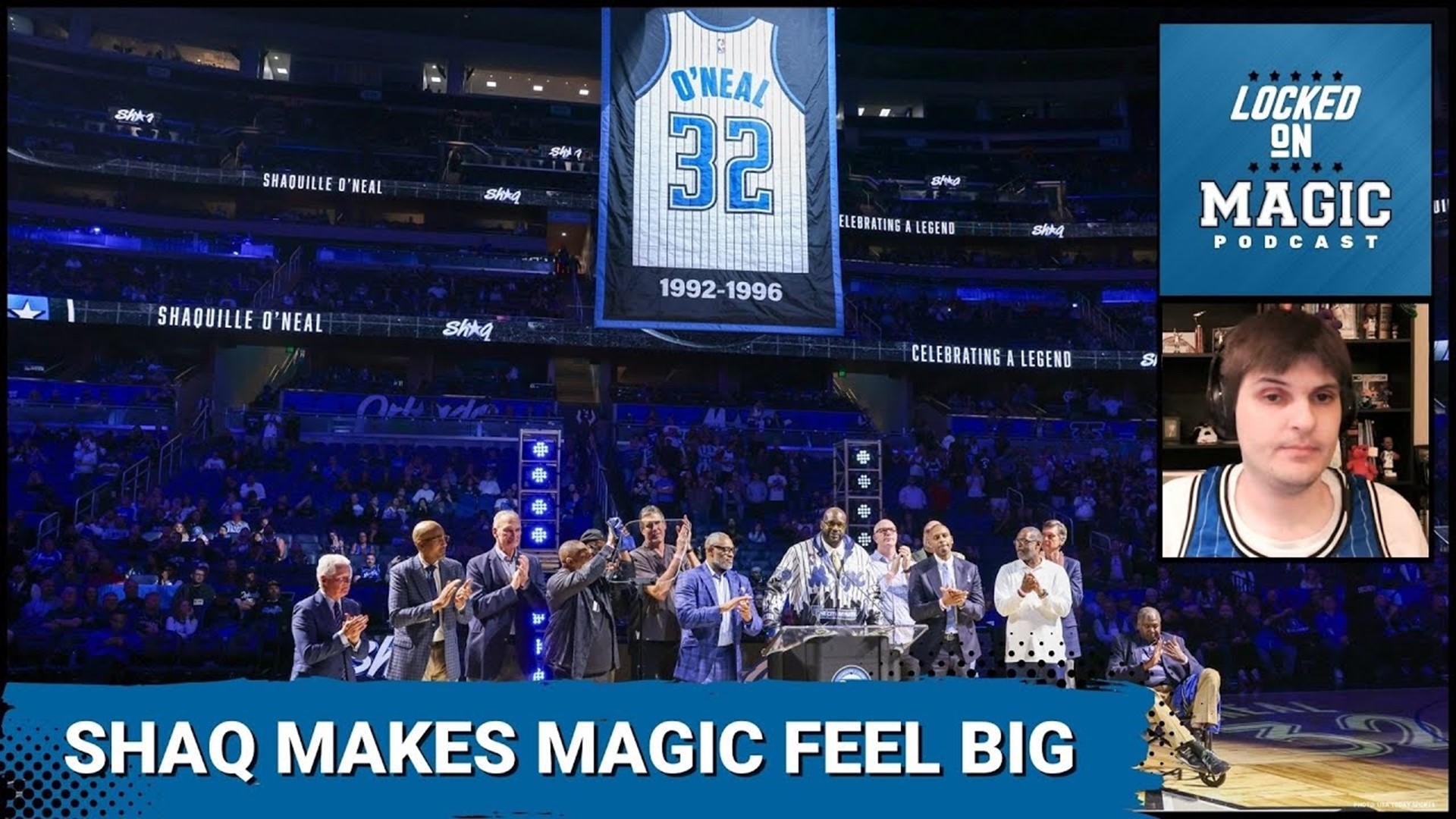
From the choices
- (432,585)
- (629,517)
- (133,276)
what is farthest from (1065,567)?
(133,276)

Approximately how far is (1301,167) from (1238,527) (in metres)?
2.02

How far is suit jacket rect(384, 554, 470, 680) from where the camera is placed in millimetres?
7789

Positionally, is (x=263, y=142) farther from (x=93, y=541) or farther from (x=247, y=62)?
(x=93, y=541)

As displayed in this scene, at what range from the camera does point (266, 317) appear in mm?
22188

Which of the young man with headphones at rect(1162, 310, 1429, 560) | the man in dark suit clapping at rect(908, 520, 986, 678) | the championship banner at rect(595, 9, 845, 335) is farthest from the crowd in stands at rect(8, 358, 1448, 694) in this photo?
the championship banner at rect(595, 9, 845, 335)

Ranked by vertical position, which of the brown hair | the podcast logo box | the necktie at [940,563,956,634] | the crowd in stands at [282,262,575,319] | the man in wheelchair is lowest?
the man in wheelchair

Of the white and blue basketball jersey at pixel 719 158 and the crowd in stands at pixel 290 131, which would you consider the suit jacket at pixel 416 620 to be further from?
the crowd in stands at pixel 290 131

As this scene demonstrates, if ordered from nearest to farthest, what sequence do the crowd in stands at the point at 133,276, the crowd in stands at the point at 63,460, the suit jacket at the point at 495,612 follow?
1. the suit jacket at the point at 495,612
2. the crowd in stands at the point at 63,460
3. the crowd in stands at the point at 133,276

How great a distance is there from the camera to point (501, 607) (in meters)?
8.01

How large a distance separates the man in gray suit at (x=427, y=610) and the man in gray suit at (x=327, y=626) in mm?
244

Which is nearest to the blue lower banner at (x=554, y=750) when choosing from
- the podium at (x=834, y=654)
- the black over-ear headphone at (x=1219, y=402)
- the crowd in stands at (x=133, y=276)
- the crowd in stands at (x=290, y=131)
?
the podium at (x=834, y=654)

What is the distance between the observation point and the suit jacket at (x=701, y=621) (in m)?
8.09

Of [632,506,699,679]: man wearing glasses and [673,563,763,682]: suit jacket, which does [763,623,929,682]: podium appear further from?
[632,506,699,679]: man wearing glasses

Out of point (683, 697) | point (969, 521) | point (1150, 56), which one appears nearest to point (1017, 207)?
point (1150, 56)
